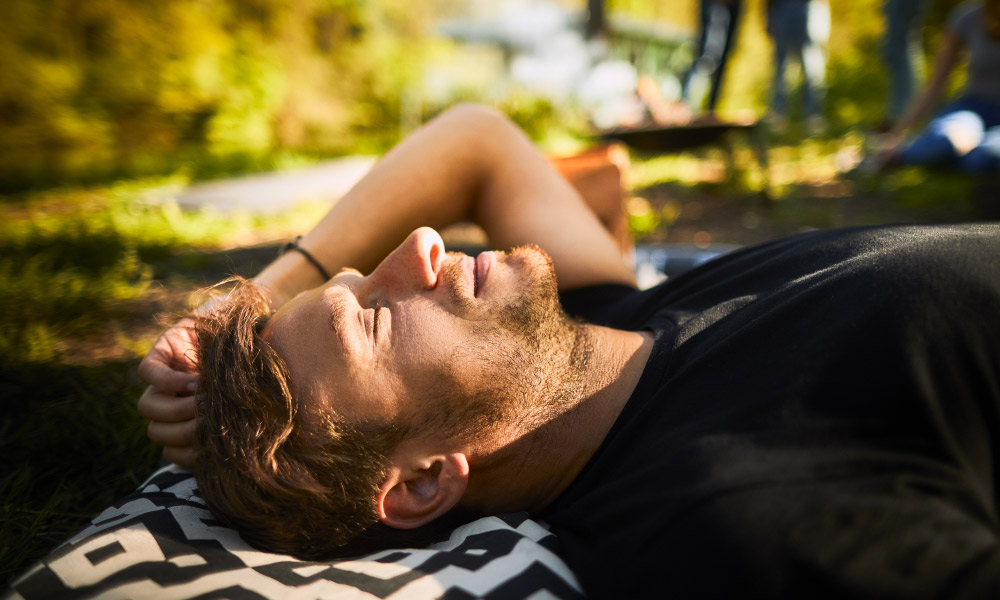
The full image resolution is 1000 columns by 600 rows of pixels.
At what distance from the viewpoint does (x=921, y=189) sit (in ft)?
16.6

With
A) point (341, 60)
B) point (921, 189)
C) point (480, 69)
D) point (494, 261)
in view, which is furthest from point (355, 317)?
point (480, 69)

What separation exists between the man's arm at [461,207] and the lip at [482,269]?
1.66 ft

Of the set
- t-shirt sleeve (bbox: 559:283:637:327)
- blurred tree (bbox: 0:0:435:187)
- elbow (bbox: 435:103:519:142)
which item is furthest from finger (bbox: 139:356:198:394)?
blurred tree (bbox: 0:0:435:187)

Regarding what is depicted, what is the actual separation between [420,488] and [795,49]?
908 centimetres

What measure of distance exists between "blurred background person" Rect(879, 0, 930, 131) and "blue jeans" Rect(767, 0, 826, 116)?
156cm

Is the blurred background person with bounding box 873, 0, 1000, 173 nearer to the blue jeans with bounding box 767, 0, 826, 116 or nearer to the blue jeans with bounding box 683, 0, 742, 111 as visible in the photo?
the blue jeans with bounding box 683, 0, 742, 111

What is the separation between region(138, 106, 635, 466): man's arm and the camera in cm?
209

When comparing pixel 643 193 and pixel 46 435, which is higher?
pixel 643 193

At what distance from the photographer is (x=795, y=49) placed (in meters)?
8.30

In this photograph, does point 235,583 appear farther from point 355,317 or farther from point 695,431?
point 695,431

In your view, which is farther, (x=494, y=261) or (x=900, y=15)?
(x=900, y=15)

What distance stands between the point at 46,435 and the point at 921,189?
20.3 feet

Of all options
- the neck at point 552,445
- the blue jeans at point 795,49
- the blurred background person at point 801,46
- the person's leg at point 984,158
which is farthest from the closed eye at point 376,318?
the blue jeans at point 795,49

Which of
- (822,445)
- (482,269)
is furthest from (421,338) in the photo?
(822,445)
